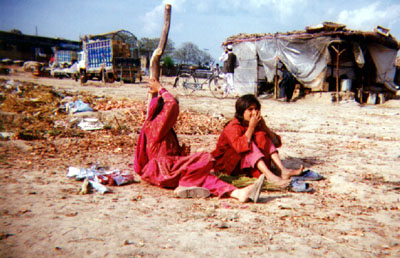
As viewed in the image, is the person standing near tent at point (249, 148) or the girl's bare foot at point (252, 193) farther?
the person standing near tent at point (249, 148)

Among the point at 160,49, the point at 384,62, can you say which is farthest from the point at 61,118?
the point at 384,62

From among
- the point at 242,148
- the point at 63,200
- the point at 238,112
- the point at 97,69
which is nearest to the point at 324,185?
the point at 242,148

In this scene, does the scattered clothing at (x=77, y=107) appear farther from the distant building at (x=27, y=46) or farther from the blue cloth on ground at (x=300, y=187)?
the distant building at (x=27, y=46)

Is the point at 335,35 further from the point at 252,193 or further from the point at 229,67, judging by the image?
the point at 252,193

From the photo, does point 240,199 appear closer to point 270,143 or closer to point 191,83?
point 270,143

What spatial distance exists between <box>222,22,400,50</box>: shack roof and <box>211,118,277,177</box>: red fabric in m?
9.29

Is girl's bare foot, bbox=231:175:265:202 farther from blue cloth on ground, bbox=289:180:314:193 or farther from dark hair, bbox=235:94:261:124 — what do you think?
dark hair, bbox=235:94:261:124

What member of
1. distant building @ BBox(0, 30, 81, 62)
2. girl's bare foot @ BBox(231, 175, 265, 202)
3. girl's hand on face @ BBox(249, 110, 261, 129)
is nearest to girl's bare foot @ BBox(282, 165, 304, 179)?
girl's hand on face @ BBox(249, 110, 261, 129)

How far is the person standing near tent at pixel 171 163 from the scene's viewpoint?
271cm

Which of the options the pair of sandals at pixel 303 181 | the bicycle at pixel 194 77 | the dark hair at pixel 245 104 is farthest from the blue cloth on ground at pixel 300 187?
the bicycle at pixel 194 77

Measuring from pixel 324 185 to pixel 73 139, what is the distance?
155 inches

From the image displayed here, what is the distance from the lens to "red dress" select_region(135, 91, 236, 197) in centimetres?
276

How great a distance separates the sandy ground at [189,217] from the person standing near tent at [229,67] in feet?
33.5

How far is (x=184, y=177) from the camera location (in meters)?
2.79
